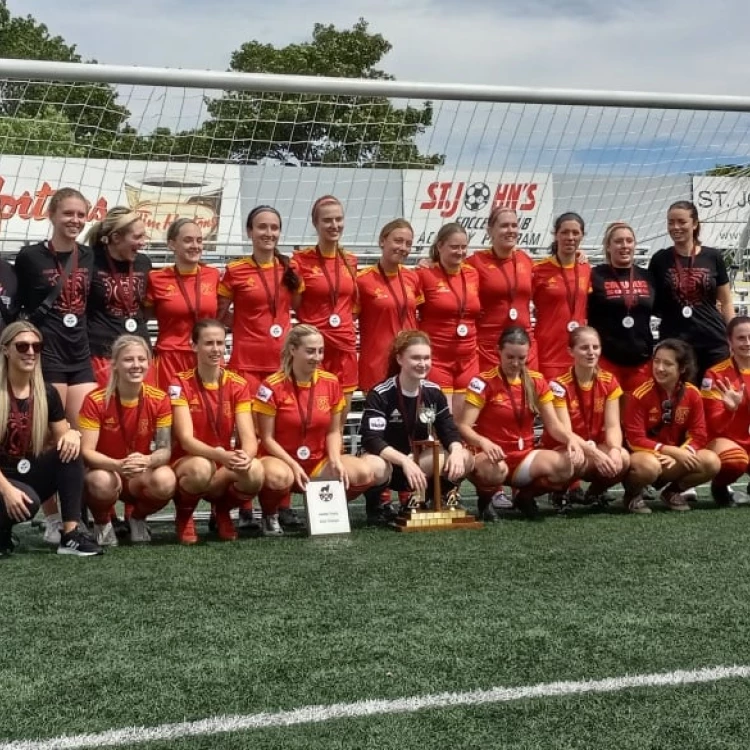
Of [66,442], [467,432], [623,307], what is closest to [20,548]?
[66,442]

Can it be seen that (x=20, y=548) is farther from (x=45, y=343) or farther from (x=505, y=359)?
(x=505, y=359)

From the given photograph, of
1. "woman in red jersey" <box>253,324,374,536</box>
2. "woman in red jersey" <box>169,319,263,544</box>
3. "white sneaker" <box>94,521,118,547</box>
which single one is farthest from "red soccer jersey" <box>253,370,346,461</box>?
"white sneaker" <box>94,521,118,547</box>

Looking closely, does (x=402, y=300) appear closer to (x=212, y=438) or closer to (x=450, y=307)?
(x=450, y=307)

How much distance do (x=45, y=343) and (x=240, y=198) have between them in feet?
10.2

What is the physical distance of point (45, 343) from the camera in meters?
5.11

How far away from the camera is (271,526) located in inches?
207

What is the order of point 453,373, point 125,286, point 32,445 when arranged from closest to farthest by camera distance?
1. point 32,445
2. point 125,286
3. point 453,373

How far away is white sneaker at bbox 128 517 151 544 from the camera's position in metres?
5.09

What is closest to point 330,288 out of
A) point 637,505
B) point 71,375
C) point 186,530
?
point 71,375

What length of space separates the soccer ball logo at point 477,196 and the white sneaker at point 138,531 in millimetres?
4960

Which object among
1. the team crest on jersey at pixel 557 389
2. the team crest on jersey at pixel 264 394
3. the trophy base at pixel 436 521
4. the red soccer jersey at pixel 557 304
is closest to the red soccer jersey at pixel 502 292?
the red soccer jersey at pixel 557 304

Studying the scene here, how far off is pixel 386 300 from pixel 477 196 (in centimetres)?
394

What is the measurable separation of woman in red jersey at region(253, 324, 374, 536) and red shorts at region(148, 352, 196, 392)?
0.50 m

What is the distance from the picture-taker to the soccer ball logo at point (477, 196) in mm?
9359
